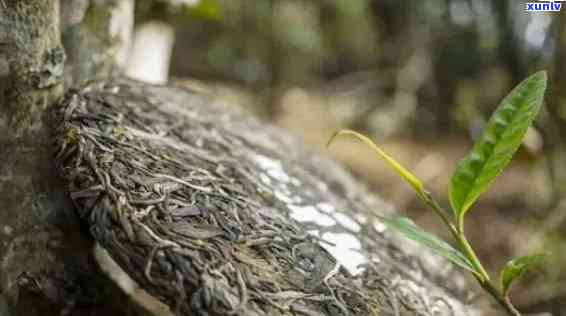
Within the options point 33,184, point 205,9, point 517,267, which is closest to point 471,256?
point 517,267

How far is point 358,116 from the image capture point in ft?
12.5

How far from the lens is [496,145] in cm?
88

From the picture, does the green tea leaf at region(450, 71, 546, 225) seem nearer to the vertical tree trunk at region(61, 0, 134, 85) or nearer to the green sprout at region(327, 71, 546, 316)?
the green sprout at region(327, 71, 546, 316)

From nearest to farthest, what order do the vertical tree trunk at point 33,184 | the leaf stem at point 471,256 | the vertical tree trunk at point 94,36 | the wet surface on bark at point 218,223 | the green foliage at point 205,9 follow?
the wet surface on bark at point 218,223 < the leaf stem at point 471,256 < the vertical tree trunk at point 33,184 < the vertical tree trunk at point 94,36 < the green foliage at point 205,9

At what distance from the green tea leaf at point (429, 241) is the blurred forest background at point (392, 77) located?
49.6 inches

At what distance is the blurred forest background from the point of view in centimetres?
248

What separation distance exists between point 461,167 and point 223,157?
0.48 m

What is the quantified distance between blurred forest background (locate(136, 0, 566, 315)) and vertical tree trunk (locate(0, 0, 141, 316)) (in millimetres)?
1459

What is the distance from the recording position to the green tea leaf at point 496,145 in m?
0.87

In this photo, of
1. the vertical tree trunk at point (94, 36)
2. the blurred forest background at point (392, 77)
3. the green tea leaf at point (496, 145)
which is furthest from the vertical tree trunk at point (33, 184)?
the blurred forest background at point (392, 77)

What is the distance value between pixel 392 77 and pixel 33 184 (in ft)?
10.4

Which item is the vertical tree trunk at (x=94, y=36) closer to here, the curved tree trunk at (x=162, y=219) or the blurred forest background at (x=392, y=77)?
the curved tree trunk at (x=162, y=219)

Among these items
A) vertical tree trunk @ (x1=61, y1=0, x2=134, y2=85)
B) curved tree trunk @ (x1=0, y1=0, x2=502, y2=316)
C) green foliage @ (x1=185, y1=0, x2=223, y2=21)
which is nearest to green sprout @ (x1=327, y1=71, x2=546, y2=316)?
curved tree trunk @ (x1=0, y1=0, x2=502, y2=316)

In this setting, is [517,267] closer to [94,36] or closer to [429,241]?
[429,241]
